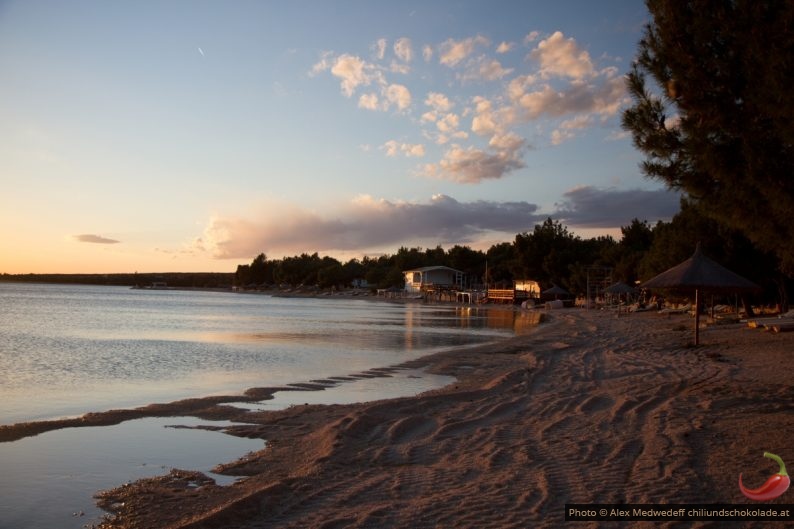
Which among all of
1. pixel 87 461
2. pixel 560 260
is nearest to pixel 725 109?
pixel 87 461

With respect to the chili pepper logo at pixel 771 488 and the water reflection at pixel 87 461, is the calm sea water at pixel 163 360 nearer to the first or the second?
the water reflection at pixel 87 461

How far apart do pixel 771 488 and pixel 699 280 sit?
12834mm

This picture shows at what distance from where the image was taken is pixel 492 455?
6.30 metres

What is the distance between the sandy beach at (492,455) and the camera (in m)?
4.80

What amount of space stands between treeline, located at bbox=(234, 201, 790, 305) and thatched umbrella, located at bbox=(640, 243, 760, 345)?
178 centimetres

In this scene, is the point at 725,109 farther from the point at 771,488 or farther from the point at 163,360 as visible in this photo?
the point at 163,360

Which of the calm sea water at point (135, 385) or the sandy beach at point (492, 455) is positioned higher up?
the sandy beach at point (492, 455)

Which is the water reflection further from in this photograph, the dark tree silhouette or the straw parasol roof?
the straw parasol roof

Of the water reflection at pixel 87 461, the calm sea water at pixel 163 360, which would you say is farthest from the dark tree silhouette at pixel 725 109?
the calm sea water at pixel 163 360

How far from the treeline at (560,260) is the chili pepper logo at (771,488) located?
12.6 ft

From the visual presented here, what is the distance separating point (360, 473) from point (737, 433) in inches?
161

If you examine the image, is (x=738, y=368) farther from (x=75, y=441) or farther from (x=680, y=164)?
(x=75, y=441)

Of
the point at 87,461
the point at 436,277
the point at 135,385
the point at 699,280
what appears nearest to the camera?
the point at 87,461

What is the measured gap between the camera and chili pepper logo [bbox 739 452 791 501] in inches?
183
